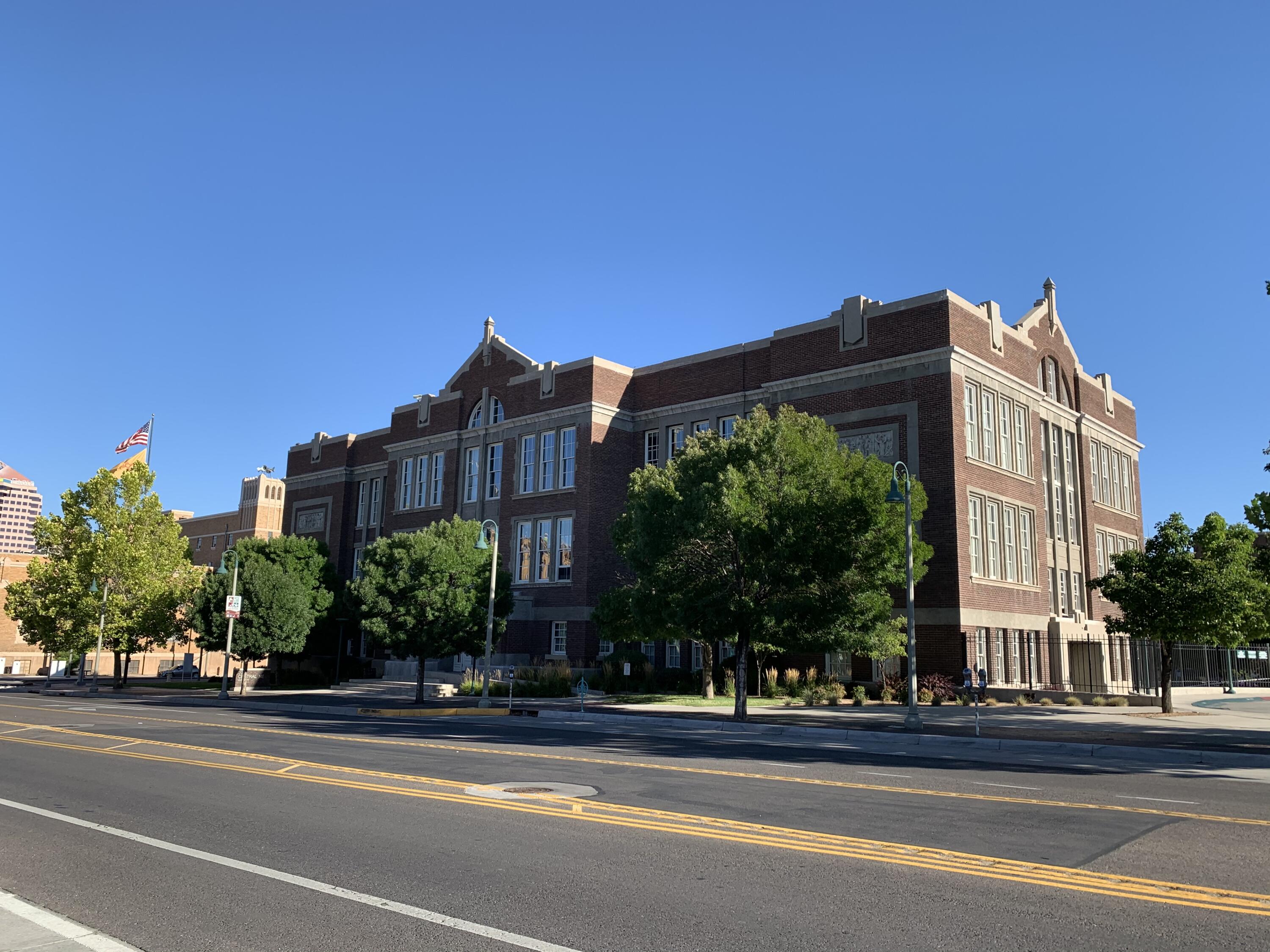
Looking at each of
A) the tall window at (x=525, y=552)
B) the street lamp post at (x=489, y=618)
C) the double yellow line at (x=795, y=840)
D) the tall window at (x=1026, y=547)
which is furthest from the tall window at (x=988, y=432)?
the double yellow line at (x=795, y=840)

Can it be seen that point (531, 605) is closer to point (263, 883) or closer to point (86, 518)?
point (86, 518)

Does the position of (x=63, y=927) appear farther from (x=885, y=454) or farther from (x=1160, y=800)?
(x=885, y=454)

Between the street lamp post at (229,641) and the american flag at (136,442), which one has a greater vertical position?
the american flag at (136,442)

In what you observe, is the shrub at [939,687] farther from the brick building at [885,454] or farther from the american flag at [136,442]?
the american flag at [136,442]

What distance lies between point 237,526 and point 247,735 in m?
87.9

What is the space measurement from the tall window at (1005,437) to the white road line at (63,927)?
3796 centimetres

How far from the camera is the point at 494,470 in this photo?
5231 centimetres

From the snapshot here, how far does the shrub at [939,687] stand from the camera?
108 feet

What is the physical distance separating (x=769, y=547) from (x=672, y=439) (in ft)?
71.1

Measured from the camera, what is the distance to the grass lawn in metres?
32.2

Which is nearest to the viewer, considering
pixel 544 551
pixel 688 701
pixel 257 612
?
pixel 688 701

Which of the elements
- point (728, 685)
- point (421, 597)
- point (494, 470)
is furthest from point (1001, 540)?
point (494, 470)

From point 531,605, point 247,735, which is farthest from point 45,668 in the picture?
point 247,735

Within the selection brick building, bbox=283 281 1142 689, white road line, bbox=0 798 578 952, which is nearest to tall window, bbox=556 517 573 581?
brick building, bbox=283 281 1142 689
